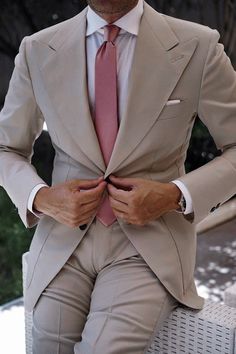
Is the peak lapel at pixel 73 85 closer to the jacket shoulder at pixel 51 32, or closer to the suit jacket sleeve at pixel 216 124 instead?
the jacket shoulder at pixel 51 32

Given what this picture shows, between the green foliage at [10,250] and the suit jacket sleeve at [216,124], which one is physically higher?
the suit jacket sleeve at [216,124]

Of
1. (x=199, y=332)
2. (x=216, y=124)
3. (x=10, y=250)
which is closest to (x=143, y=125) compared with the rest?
(x=216, y=124)

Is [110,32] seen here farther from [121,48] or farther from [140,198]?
[140,198]

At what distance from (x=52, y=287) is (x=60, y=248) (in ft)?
0.34

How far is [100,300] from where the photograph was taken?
168 centimetres

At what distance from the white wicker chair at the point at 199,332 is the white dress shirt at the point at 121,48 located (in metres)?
0.30

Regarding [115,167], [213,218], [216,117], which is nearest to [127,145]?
[115,167]

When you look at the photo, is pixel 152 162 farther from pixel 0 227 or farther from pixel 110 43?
pixel 0 227

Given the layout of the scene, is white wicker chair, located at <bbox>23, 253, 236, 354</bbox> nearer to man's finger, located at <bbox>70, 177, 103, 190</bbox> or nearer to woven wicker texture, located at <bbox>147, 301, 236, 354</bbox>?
woven wicker texture, located at <bbox>147, 301, 236, 354</bbox>

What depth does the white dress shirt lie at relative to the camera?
1.67 m

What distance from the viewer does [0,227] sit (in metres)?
3.23

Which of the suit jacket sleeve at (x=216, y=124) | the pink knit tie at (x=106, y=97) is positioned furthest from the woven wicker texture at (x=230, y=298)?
the pink knit tie at (x=106, y=97)

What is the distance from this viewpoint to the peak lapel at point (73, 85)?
1664 mm

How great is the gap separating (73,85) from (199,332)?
726mm
